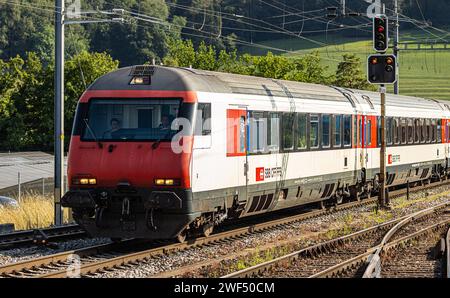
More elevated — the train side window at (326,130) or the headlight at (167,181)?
the train side window at (326,130)

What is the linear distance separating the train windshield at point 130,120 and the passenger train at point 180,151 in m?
0.02

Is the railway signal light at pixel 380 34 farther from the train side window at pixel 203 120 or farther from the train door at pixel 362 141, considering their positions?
the train side window at pixel 203 120

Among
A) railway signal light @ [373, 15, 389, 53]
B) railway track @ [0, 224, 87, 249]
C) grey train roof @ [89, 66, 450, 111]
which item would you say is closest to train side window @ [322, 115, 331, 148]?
grey train roof @ [89, 66, 450, 111]

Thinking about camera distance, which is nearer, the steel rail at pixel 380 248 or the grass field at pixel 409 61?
the steel rail at pixel 380 248

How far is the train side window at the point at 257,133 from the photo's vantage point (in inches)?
696

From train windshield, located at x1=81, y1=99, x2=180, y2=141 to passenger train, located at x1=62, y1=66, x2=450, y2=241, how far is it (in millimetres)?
17

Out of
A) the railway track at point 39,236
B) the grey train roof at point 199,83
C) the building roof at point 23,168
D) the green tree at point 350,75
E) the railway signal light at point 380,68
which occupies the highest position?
the green tree at point 350,75

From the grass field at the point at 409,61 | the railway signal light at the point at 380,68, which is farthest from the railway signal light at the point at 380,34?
the grass field at the point at 409,61

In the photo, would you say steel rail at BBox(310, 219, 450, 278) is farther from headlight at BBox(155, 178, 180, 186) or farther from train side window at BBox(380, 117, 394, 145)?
train side window at BBox(380, 117, 394, 145)

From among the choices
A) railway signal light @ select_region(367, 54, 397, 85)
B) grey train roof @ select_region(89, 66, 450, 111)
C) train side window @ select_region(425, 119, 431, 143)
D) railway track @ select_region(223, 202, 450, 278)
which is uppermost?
railway signal light @ select_region(367, 54, 397, 85)

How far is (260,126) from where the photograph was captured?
18094 mm

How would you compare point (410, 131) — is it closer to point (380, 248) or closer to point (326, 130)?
point (326, 130)

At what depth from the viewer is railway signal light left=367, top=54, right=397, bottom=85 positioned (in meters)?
23.0
